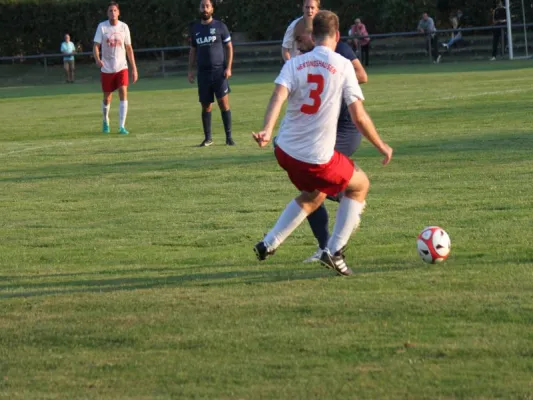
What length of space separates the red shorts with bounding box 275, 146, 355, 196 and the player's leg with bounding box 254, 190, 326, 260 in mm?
160

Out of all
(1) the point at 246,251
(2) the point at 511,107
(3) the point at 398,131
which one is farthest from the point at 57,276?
(2) the point at 511,107

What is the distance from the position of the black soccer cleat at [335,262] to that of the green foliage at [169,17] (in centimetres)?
3595

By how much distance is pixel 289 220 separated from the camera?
795cm

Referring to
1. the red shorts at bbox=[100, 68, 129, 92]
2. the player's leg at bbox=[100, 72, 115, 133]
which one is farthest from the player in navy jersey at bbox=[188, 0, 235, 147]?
the player's leg at bbox=[100, 72, 115, 133]

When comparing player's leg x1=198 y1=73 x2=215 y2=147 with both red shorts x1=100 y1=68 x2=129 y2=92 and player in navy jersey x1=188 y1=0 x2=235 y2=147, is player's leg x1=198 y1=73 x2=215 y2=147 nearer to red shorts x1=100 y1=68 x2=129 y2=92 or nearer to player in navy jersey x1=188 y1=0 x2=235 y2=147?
player in navy jersey x1=188 y1=0 x2=235 y2=147

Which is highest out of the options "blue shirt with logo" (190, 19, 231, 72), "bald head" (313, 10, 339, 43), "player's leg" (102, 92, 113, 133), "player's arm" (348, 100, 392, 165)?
"bald head" (313, 10, 339, 43)

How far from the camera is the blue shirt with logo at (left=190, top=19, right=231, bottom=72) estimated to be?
56.4 ft

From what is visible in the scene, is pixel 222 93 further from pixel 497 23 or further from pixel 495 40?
pixel 497 23

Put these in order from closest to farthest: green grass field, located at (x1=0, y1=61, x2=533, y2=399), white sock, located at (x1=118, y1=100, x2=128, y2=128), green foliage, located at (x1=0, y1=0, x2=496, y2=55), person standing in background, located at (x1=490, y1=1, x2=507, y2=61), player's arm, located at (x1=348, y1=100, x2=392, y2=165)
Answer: green grass field, located at (x1=0, y1=61, x2=533, y2=399), player's arm, located at (x1=348, y1=100, x2=392, y2=165), white sock, located at (x1=118, y1=100, x2=128, y2=128), person standing in background, located at (x1=490, y1=1, x2=507, y2=61), green foliage, located at (x1=0, y1=0, x2=496, y2=55)

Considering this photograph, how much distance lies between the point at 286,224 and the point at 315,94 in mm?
963

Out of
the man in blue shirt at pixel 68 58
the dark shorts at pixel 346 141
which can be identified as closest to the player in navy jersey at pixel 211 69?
the dark shorts at pixel 346 141

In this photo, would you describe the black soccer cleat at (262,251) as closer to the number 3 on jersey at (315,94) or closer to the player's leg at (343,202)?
the player's leg at (343,202)

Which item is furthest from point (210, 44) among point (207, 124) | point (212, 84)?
point (207, 124)

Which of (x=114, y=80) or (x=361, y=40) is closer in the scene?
(x=114, y=80)
